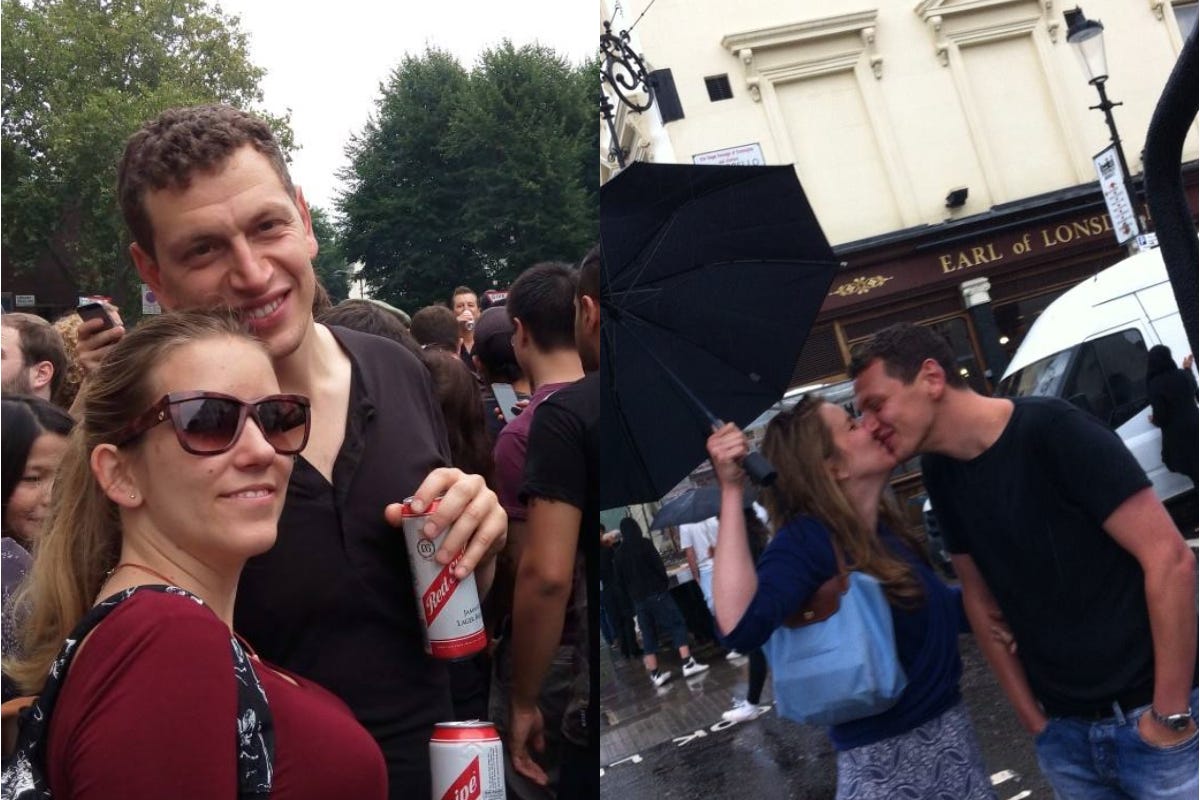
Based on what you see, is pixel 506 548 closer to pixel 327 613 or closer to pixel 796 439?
pixel 327 613

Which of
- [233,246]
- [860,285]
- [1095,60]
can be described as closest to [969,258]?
[860,285]

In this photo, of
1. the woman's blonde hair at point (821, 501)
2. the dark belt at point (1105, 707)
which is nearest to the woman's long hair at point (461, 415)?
the woman's blonde hair at point (821, 501)

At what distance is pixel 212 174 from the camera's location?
0.64 m

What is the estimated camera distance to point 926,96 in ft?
3.61

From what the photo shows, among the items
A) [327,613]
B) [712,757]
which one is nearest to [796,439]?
[712,757]

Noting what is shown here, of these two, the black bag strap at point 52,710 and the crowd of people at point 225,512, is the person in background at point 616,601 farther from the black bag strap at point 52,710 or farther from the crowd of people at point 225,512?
the black bag strap at point 52,710

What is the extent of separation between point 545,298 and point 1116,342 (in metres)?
0.57

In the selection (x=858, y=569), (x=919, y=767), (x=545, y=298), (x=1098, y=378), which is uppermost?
(x=545, y=298)

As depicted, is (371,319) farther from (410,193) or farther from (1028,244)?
(1028,244)

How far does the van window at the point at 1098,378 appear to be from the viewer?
107 centimetres

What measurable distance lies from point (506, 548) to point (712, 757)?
0.37m

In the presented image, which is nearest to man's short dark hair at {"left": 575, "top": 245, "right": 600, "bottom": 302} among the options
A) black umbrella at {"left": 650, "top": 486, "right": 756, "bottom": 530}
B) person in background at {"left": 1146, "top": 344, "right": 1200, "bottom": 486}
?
black umbrella at {"left": 650, "top": 486, "right": 756, "bottom": 530}

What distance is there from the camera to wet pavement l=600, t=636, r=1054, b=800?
946 millimetres

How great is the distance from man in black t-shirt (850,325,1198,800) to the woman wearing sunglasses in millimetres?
666
